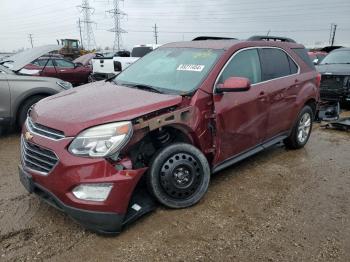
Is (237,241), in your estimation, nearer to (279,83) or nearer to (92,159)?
(92,159)

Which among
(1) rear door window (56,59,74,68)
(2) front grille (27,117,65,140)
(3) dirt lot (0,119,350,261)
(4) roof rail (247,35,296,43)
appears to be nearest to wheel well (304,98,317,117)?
(4) roof rail (247,35,296,43)

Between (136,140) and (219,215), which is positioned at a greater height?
(136,140)

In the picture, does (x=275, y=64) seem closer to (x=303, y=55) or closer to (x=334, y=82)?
(x=303, y=55)

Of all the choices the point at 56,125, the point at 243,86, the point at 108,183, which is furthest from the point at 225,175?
the point at 56,125

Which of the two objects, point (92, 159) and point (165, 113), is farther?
point (165, 113)

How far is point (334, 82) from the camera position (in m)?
9.28

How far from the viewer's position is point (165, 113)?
3404 millimetres

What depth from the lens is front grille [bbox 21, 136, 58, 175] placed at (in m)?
3.04

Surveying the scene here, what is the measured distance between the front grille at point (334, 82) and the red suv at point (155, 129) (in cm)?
483

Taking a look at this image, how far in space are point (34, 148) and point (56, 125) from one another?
1.14ft

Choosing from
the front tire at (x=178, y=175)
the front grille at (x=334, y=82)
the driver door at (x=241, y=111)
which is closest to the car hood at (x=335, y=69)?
the front grille at (x=334, y=82)

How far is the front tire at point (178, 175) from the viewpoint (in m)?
3.39

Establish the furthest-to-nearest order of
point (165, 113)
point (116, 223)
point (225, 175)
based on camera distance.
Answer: point (225, 175)
point (165, 113)
point (116, 223)

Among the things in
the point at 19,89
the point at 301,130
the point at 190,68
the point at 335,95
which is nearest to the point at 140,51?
the point at 335,95
